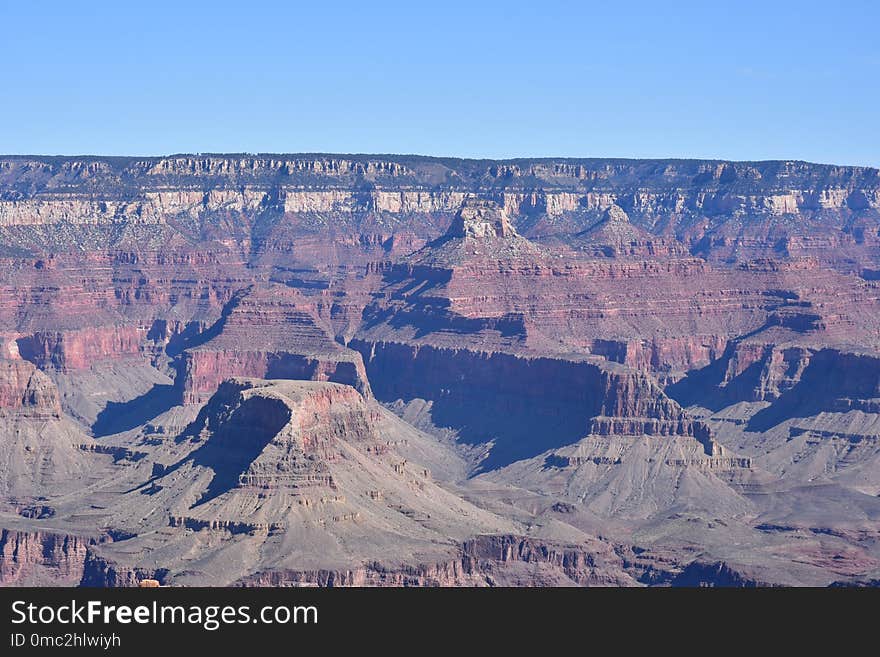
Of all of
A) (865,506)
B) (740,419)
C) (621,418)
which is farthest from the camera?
(740,419)

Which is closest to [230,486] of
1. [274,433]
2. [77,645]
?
[274,433]

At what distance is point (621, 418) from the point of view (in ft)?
513

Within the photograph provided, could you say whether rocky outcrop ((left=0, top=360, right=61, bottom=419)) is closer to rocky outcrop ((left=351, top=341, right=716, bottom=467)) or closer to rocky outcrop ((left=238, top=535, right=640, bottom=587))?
rocky outcrop ((left=351, top=341, right=716, bottom=467))

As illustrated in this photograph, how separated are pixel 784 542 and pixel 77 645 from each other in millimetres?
102720

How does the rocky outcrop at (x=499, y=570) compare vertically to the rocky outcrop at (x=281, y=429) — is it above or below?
below

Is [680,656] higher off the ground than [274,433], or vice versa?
[680,656]

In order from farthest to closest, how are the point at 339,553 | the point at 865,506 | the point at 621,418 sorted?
1. the point at 621,418
2. the point at 865,506
3. the point at 339,553

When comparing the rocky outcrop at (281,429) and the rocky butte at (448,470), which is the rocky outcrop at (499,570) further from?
the rocky outcrop at (281,429)

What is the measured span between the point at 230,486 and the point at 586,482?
1676 inches

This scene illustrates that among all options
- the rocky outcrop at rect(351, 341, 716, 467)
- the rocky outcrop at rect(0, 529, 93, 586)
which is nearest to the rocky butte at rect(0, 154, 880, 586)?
the rocky outcrop at rect(0, 529, 93, 586)

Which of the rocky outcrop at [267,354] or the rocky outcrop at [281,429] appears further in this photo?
the rocky outcrop at [267,354]

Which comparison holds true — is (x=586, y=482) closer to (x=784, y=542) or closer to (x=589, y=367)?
(x=589, y=367)

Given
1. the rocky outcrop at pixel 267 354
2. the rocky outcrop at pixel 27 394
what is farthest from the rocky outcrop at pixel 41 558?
the rocky outcrop at pixel 267 354

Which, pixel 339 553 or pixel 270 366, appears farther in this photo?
pixel 270 366
